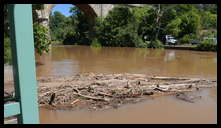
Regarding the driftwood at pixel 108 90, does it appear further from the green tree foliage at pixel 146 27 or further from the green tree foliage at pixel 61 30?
the green tree foliage at pixel 61 30

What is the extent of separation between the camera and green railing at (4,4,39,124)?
1.66m

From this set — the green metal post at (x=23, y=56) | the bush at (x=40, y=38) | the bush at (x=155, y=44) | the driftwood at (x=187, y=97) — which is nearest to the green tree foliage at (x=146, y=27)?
the bush at (x=155, y=44)

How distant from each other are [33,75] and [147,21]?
967 inches

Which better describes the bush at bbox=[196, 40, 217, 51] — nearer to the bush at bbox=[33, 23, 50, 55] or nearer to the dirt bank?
the dirt bank

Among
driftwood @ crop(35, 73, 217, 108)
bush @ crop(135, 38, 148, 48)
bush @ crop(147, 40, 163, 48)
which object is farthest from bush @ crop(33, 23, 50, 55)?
bush @ crop(135, 38, 148, 48)

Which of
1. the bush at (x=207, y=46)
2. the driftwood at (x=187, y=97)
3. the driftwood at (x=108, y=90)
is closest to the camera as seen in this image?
the driftwood at (x=108, y=90)

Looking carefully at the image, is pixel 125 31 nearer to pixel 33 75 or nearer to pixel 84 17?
pixel 84 17

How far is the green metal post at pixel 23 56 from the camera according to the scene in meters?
1.65

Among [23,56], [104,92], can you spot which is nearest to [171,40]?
[104,92]

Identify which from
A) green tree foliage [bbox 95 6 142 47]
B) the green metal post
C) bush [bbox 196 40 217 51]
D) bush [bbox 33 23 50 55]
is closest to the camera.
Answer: the green metal post

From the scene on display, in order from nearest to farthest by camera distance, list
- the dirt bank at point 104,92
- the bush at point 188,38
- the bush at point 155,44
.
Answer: the dirt bank at point 104,92
the bush at point 155,44
the bush at point 188,38

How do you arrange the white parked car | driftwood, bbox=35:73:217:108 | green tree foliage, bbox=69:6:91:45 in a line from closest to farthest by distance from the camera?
driftwood, bbox=35:73:217:108, the white parked car, green tree foliage, bbox=69:6:91:45
